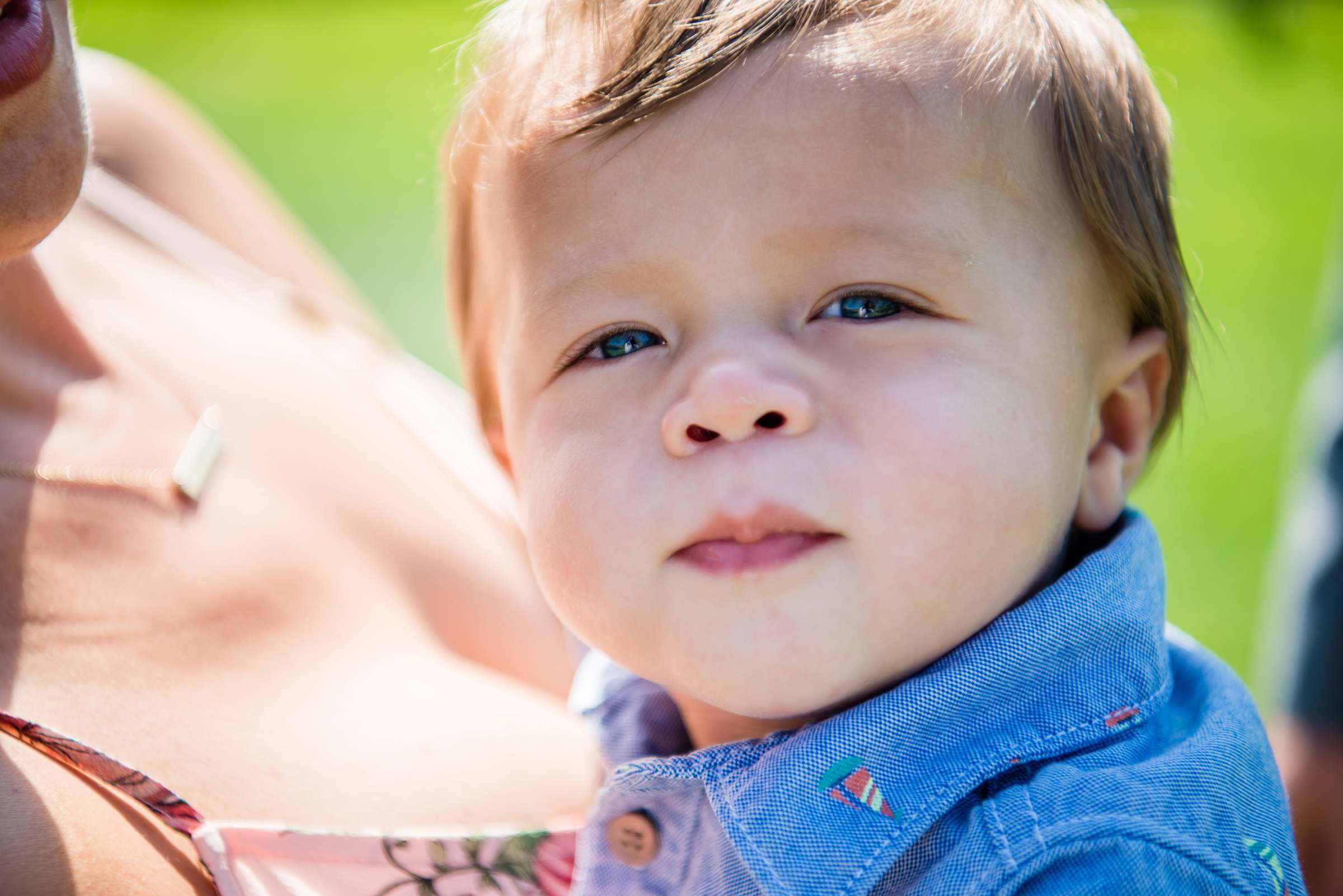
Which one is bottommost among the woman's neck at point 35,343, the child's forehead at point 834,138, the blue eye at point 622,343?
the woman's neck at point 35,343

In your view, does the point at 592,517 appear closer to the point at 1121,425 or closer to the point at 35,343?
the point at 1121,425

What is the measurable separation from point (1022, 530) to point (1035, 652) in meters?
0.11

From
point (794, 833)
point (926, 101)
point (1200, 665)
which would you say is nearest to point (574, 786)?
point (794, 833)

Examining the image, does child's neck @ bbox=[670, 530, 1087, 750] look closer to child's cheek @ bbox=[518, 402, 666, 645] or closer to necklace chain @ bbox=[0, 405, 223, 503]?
child's cheek @ bbox=[518, 402, 666, 645]

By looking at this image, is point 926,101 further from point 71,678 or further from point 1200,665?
point 71,678

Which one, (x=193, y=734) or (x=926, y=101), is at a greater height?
(x=926, y=101)

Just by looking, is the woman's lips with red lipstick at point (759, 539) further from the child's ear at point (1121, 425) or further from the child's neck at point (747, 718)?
the child's ear at point (1121, 425)

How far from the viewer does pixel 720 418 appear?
0.90 m

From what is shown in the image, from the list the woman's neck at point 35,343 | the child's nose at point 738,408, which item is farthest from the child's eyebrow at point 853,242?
the woman's neck at point 35,343

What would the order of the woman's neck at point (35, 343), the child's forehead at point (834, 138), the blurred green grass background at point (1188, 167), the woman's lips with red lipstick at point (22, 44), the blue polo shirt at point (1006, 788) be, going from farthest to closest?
the blurred green grass background at point (1188, 167)
the woman's neck at point (35, 343)
the woman's lips with red lipstick at point (22, 44)
the child's forehead at point (834, 138)
the blue polo shirt at point (1006, 788)

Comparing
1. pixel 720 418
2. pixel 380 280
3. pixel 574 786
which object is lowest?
pixel 380 280

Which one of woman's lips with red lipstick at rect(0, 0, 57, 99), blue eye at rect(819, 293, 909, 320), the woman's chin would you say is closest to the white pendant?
the woman's chin

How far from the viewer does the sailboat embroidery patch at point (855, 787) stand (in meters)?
0.91

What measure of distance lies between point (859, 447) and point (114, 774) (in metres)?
0.67
